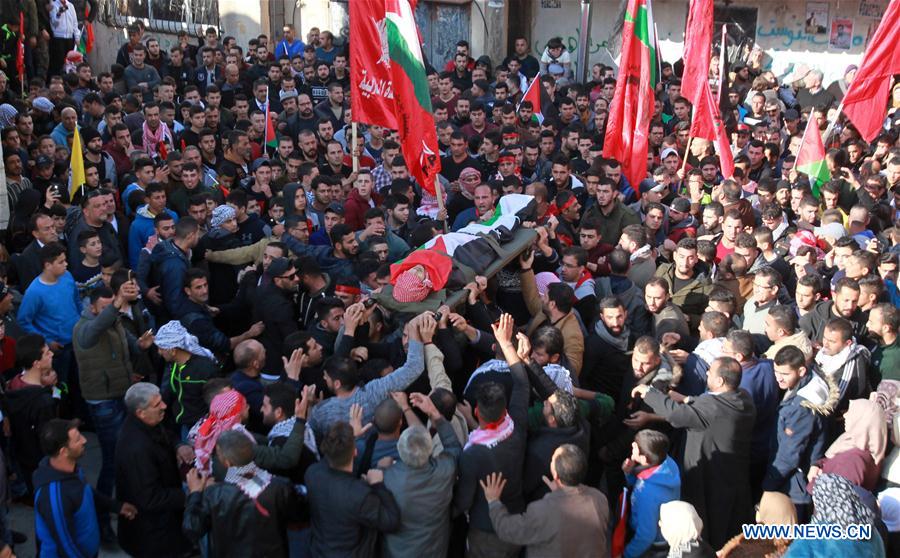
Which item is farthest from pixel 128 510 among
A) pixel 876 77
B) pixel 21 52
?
pixel 21 52

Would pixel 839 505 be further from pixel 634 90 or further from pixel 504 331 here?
pixel 634 90

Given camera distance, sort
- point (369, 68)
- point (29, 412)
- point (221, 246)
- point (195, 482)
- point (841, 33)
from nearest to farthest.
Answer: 1. point (195, 482)
2. point (29, 412)
3. point (221, 246)
4. point (369, 68)
5. point (841, 33)

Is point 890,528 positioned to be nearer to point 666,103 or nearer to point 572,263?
point 572,263

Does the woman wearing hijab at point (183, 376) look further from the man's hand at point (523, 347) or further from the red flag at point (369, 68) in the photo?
the red flag at point (369, 68)

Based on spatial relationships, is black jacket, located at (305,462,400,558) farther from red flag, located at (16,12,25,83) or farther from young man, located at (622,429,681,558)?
red flag, located at (16,12,25,83)

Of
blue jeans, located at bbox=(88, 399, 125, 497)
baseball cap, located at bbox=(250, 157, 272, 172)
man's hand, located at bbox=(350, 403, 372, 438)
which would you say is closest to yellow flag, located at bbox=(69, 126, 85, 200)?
baseball cap, located at bbox=(250, 157, 272, 172)

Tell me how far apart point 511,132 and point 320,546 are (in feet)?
23.9

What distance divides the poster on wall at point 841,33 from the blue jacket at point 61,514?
16183mm

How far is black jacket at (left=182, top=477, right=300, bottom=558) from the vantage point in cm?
448

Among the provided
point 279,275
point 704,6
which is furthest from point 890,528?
point 704,6

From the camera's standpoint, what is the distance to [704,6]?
10.2 meters

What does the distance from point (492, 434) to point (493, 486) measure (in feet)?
0.88

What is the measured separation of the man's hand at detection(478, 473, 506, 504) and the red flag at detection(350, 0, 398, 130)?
177 inches

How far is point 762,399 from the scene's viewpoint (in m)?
5.56
